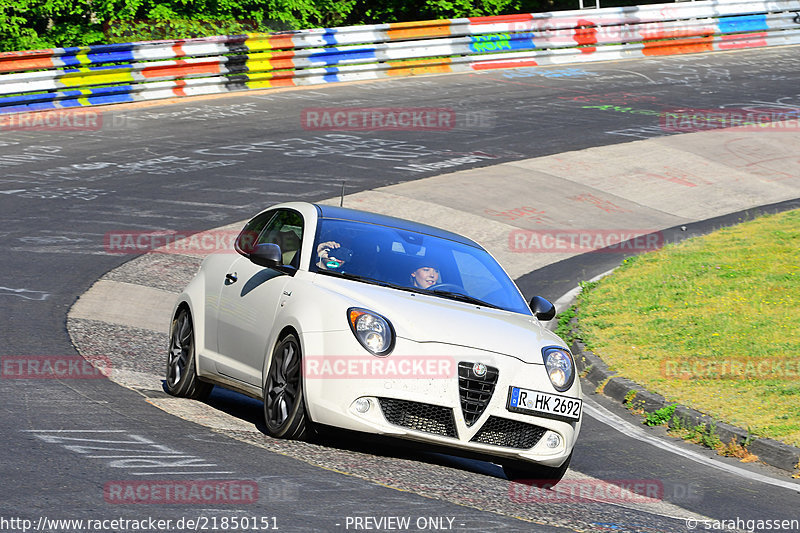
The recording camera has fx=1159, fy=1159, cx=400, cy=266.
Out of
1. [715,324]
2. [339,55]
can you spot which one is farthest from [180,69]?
[715,324]

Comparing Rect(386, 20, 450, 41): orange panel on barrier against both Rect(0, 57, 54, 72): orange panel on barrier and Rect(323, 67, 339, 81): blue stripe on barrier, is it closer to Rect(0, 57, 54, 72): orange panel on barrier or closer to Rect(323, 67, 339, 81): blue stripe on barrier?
Rect(323, 67, 339, 81): blue stripe on barrier

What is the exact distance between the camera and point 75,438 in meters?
6.98

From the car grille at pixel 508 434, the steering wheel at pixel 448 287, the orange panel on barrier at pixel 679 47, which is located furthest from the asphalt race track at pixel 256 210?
the steering wheel at pixel 448 287

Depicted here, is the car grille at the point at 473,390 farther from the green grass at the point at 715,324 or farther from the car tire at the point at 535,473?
the green grass at the point at 715,324

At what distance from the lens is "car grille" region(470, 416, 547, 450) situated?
7.26 m

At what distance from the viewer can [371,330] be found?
7.21 metres

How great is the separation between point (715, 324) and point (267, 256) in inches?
240

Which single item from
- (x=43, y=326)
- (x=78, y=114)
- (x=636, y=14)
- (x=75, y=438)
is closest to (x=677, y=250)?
(x=43, y=326)

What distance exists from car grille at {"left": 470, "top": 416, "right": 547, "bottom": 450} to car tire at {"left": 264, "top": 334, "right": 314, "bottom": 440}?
3.59 feet

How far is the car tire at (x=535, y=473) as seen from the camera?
765 centimetres

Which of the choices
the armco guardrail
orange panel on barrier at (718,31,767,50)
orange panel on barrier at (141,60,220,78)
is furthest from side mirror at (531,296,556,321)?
orange panel on barrier at (718,31,767,50)

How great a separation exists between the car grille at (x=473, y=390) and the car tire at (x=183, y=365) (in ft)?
8.94

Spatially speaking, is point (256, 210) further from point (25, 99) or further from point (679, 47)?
point (679, 47)

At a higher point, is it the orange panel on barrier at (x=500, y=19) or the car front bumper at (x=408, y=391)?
the orange panel on barrier at (x=500, y=19)
